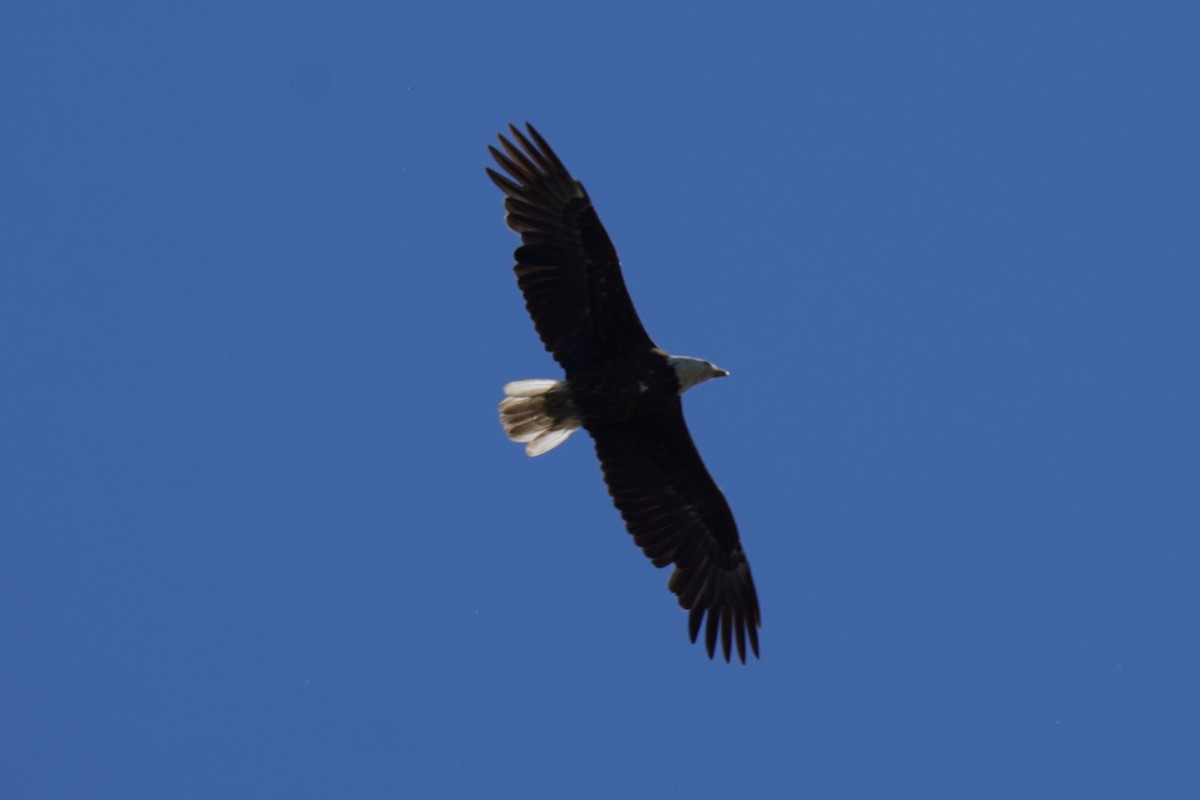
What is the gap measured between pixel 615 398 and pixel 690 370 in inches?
21.9

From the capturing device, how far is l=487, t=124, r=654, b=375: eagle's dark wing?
40.0 feet

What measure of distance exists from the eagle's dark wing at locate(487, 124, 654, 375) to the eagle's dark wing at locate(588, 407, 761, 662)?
3.22ft

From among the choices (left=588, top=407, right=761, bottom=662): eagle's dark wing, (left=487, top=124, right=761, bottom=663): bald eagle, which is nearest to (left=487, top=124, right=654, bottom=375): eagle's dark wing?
(left=487, top=124, right=761, bottom=663): bald eagle

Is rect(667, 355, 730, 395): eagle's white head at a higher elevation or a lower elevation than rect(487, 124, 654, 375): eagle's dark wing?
lower

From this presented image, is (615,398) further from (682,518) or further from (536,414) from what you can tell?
(682,518)

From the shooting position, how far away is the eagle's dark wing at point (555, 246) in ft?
40.0

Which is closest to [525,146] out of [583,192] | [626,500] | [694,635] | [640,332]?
[583,192]

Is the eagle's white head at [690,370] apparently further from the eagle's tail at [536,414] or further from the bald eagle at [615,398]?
the eagle's tail at [536,414]

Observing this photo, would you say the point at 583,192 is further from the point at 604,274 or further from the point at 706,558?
the point at 706,558

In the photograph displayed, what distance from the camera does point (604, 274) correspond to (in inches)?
483

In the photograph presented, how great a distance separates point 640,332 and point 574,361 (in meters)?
0.50

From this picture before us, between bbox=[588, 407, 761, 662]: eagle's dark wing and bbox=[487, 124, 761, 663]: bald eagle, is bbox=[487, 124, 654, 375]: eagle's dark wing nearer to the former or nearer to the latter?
→ bbox=[487, 124, 761, 663]: bald eagle

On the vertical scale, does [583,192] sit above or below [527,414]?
above

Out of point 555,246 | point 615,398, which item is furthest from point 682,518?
point 555,246
